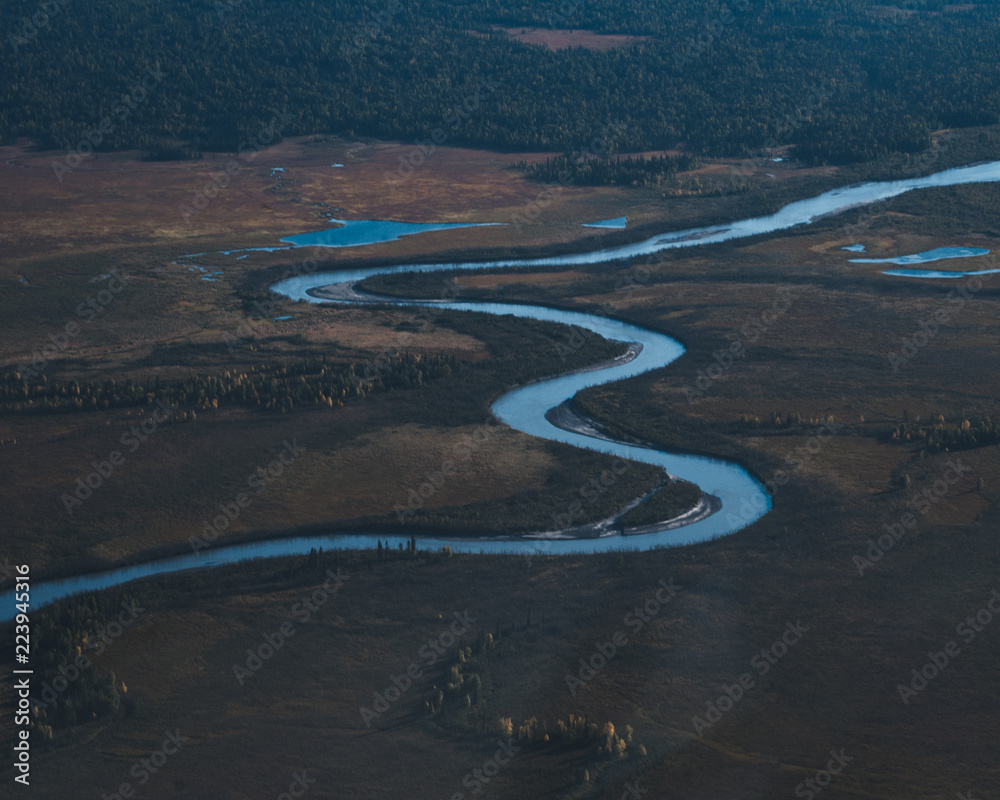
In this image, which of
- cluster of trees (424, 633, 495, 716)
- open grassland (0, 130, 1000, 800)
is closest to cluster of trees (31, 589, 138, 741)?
open grassland (0, 130, 1000, 800)

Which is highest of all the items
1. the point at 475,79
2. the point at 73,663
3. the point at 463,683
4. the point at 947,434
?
the point at 475,79

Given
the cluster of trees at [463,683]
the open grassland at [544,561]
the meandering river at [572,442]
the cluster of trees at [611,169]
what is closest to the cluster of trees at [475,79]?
the cluster of trees at [611,169]

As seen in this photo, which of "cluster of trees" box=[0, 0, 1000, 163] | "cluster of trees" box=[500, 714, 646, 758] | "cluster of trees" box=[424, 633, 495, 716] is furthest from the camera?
"cluster of trees" box=[0, 0, 1000, 163]

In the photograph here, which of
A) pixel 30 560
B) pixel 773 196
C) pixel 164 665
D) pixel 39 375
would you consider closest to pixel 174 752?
pixel 164 665

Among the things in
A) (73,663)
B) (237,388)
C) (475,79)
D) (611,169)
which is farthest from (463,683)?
(475,79)

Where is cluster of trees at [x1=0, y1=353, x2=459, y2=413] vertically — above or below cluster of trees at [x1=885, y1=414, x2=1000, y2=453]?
A: below

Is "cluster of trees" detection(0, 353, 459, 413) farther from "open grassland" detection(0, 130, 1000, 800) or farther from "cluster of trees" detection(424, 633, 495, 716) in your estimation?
"cluster of trees" detection(424, 633, 495, 716)

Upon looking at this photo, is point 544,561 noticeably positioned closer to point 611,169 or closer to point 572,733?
point 572,733
